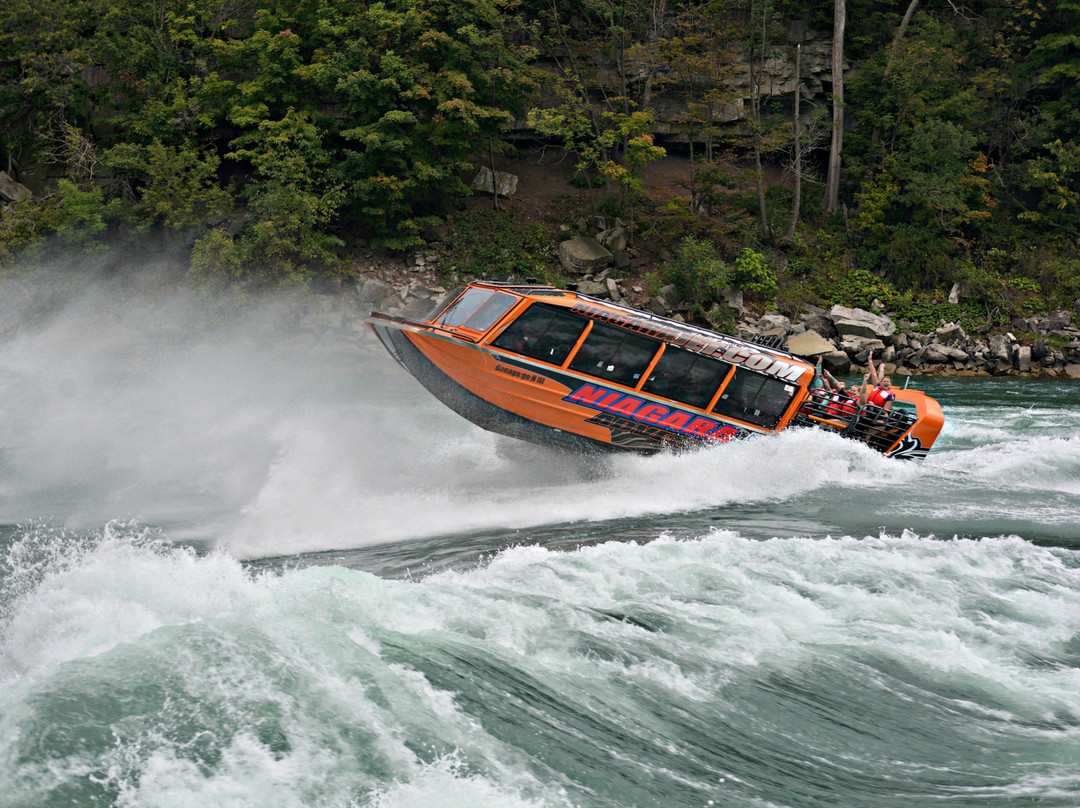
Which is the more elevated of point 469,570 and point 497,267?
point 497,267

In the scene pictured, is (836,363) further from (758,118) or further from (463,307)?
(463,307)

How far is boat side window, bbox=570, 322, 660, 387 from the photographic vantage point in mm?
11531

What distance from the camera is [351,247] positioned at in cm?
3030

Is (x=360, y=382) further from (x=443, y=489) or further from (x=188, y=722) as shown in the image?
(x=188, y=722)

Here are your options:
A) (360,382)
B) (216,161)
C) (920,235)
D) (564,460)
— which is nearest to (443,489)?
(564,460)

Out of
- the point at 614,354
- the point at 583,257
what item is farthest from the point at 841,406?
the point at 583,257

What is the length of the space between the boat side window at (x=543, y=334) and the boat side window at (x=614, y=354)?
21 cm

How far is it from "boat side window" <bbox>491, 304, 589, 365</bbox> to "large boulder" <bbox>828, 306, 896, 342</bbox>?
18.2 m

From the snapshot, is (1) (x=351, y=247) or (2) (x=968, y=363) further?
(1) (x=351, y=247)

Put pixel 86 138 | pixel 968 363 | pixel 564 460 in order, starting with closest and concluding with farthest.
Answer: pixel 564 460 < pixel 968 363 < pixel 86 138

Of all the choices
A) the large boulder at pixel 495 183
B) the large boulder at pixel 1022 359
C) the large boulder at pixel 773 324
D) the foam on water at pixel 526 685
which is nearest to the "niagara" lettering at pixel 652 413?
the foam on water at pixel 526 685

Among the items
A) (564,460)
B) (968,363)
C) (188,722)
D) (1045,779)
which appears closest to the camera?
(188,722)

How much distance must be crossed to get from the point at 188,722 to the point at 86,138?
33660 millimetres

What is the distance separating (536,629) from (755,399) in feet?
22.3
